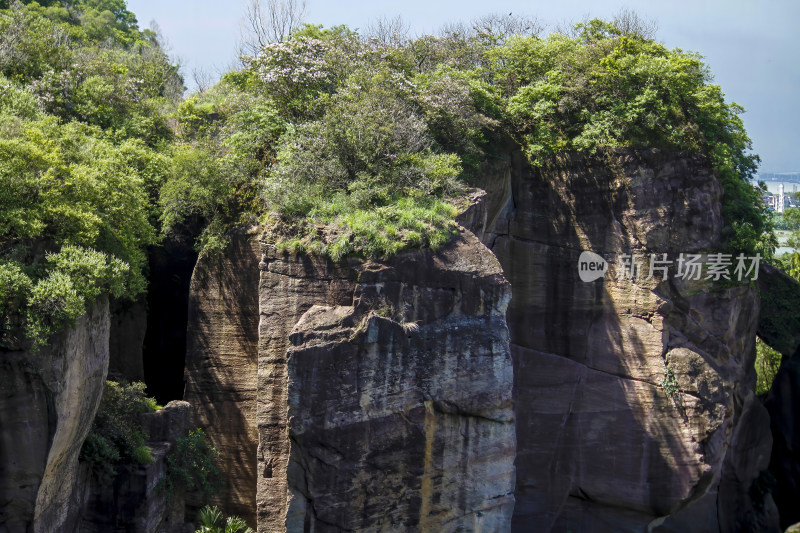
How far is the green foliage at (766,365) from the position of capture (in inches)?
1101

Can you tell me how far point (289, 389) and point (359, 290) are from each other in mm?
2071

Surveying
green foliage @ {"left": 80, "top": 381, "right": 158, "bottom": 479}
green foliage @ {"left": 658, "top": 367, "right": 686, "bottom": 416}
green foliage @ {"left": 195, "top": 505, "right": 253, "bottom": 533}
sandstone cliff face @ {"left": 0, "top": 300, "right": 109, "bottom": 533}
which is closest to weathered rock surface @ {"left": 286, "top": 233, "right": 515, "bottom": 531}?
green foliage @ {"left": 195, "top": 505, "right": 253, "bottom": 533}

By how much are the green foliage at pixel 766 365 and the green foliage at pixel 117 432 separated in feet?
68.2

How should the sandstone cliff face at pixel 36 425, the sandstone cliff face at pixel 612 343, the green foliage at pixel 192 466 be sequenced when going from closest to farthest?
1. the sandstone cliff face at pixel 36 425
2. the green foliage at pixel 192 466
3. the sandstone cliff face at pixel 612 343

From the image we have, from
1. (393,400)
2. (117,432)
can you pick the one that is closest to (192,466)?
(117,432)

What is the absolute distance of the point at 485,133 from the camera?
20.2m

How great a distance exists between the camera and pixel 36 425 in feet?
43.9

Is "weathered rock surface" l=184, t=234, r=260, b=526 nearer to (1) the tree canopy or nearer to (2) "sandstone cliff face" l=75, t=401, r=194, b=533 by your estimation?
(1) the tree canopy

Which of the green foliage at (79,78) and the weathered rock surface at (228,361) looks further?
the green foliage at (79,78)

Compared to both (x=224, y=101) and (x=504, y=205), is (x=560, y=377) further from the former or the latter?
(x=224, y=101)

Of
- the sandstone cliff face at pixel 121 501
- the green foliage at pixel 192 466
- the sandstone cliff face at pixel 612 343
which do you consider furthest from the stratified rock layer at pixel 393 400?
the sandstone cliff face at pixel 612 343

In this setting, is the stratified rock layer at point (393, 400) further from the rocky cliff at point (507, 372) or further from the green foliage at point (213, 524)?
the green foliage at point (213, 524)

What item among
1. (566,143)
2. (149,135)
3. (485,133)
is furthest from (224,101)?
(566,143)

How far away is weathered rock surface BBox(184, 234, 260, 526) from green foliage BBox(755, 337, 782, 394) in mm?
18561
